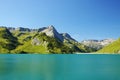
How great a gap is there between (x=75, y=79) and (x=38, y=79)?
9.96m

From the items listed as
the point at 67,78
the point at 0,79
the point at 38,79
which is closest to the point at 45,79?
the point at 38,79

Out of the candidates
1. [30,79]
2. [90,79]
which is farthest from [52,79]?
[90,79]

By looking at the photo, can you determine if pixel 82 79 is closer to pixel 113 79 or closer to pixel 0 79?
pixel 113 79

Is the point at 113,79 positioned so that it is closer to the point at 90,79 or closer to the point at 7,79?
the point at 90,79

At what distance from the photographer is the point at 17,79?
58.2 metres

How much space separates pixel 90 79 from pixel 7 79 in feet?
71.1

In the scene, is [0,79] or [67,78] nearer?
[0,79]

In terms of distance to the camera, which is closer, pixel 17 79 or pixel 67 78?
pixel 17 79

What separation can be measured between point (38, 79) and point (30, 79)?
2.10 meters

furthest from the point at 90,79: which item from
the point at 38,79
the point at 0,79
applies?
the point at 0,79

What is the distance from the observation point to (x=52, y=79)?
60.2 meters

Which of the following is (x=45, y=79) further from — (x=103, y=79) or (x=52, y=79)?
(x=103, y=79)

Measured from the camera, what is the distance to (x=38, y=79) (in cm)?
5919

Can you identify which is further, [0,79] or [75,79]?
[75,79]
